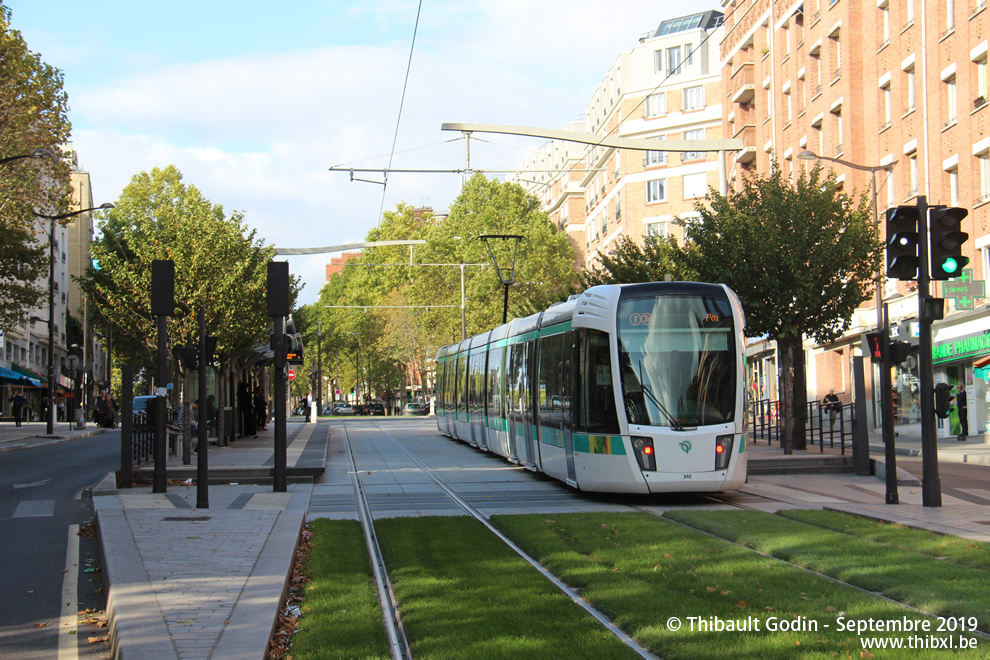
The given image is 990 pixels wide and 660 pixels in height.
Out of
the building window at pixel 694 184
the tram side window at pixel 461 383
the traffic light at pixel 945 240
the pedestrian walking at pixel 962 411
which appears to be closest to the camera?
the traffic light at pixel 945 240

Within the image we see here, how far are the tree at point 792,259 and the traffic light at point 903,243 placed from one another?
9.80 m

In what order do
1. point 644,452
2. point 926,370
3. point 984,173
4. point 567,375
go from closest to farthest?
point 926,370 < point 644,452 < point 567,375 < point 984,173

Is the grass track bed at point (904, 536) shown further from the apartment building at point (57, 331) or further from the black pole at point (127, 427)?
the apartment building at point (57, 331)

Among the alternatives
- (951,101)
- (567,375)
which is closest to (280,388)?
(567,375)

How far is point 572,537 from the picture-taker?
11.4m

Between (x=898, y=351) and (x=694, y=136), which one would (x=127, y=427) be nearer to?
(x=898, y=351)

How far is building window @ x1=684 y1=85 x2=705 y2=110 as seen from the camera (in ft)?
222

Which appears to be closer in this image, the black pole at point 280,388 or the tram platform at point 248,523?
the tram platform at point 248,523

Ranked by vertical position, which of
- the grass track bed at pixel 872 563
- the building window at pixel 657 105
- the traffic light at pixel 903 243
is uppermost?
the building window at pixel 657 105

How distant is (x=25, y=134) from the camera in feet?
96.2

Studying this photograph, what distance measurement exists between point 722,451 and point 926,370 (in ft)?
9.16

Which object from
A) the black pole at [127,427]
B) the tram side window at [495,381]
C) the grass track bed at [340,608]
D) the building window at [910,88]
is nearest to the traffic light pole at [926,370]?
the grass track bed at [340,608]

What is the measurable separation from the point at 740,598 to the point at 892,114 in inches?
1388

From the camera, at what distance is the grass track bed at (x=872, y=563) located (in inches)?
294
